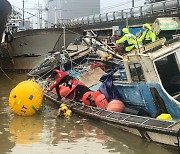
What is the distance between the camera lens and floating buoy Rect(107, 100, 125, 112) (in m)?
8.37

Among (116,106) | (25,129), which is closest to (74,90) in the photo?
(116,106)

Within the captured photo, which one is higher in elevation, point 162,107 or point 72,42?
point 72,42

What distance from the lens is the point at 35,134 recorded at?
314 inches

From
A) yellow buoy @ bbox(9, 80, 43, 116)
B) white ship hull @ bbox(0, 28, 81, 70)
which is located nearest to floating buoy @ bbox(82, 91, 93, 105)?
yellow buoy @ bbox(9, 80, 43, 116)

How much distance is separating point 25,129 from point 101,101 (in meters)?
1.97

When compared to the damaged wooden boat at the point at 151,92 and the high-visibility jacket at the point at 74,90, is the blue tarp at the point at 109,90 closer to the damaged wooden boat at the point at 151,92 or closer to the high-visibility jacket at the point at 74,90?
the damaged wooden boat at the point at 151,92

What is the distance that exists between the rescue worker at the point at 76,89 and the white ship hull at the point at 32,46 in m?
10.1

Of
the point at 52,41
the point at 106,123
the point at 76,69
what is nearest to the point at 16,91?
the point at 106,123

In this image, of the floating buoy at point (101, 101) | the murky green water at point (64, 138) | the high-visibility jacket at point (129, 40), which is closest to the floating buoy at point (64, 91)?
the murky green water at point (64, 138)

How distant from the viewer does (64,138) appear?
7.62m

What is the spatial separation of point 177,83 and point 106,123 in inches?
71.4

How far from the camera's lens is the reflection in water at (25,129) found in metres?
7.55

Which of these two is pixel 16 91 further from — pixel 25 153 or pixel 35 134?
pixel 25 153

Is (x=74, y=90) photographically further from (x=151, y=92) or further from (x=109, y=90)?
(x=151, y=92)
